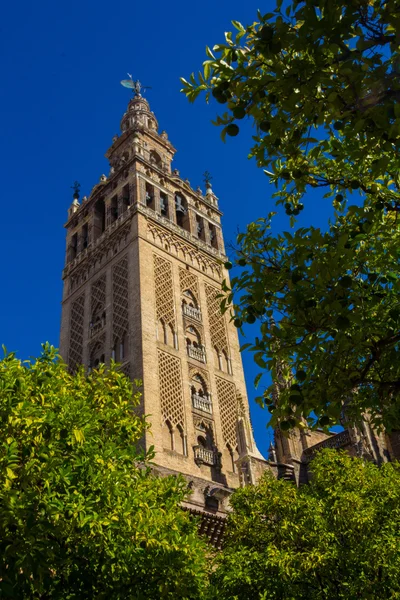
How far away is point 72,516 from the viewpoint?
8.86 meters

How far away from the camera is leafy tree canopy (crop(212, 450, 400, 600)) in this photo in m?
12.5

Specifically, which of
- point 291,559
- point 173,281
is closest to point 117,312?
point 173,281

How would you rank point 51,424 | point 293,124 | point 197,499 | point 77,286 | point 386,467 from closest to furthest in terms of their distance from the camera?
point 293,124 → point 51,424 → point 386,467 → point 197,499 → point 77,286

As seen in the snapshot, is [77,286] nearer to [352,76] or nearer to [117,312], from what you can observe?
[117,312]

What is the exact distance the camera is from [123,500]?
955 cm

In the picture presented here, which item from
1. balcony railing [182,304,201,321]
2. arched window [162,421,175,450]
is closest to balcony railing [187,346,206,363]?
balcony railing [182,304,201,321]

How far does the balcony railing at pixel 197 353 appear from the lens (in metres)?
28.9

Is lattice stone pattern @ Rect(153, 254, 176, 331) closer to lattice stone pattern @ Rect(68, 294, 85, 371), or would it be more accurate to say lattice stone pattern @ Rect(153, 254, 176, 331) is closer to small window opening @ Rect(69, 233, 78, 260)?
lattice stone pattern @ Rect(68, 294, 85, 371)

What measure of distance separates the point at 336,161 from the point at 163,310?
22.6m

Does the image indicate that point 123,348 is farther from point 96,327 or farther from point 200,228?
point 200,228

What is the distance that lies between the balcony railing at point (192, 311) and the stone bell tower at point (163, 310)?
7 cm

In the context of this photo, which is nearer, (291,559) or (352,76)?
(352,76)

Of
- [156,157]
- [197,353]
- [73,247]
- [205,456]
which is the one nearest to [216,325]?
[197,353]

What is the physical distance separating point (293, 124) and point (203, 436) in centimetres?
2192
